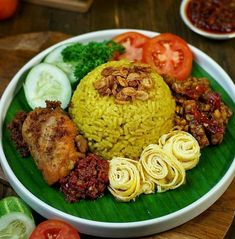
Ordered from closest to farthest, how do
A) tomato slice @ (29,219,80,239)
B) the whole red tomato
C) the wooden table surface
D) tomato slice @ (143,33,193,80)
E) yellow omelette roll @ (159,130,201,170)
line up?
tomato slice @ (29,219,80,239), yellow omelette roll @ (159,130,201,170), tomato slice @ (143,33,193,80), the wooden table surface, the whole red tomato

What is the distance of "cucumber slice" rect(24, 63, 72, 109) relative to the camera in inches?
157

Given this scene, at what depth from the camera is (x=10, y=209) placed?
3.41 meters

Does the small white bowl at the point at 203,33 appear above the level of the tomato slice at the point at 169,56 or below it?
below

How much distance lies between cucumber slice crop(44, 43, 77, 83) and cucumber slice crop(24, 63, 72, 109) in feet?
0.45

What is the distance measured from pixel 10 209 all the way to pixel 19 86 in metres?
1.24

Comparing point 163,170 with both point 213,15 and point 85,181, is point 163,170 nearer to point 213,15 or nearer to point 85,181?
point 85,181

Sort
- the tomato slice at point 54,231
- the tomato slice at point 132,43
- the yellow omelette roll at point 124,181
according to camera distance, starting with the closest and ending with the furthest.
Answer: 1. the tomato slice at point 54,231
2. the yellow omelette roll at point 124,181
3. the tomato slice at point 132,43

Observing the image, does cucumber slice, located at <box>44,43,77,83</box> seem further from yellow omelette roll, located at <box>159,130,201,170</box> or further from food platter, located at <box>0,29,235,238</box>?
yellow omelette roll, located at <box>159,130,201,170</box>

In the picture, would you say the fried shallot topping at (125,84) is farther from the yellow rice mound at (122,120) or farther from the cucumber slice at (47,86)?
the cucumber slice at (47,86)

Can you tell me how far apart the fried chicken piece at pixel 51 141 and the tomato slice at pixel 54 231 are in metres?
0.44

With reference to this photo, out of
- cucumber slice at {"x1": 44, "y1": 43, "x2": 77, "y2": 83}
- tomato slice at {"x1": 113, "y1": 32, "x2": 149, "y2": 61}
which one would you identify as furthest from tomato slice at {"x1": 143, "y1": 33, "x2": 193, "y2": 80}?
cucumber slice at {"x1": 44, "y1": 43, "x2": 77, "y2": 83}

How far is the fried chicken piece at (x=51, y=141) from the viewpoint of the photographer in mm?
3424

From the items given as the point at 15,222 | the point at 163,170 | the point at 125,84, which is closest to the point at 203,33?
the point at 125,84

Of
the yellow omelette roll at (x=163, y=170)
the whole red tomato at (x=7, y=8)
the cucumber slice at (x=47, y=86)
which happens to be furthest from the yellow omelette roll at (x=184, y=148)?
the whole red tomato at (x=7, y=8)
